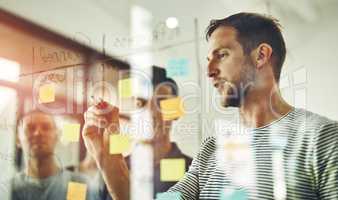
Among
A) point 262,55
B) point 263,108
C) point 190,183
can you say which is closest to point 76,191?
point 190,183

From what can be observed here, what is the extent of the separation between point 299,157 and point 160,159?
634 mm

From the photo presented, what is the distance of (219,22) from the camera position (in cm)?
189

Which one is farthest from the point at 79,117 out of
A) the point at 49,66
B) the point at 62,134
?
the point at 49,66

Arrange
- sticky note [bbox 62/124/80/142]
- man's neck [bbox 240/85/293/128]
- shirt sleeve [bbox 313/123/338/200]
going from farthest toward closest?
1. sticky note [bbox 62/124/80/142]
2. man's neck [bbox 240/85/293/128]
3. shirt sleeve [bbox 313/123/338/200]

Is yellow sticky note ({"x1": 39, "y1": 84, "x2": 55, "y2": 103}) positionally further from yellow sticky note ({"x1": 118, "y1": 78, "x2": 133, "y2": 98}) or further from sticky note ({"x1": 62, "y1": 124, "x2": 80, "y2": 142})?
yellow sticky note ({"x1": 118, "y1": 78, "x2": 133, "y2": 98})

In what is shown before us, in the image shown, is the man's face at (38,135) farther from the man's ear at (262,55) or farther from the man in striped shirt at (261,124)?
the man's ear at (262,55)

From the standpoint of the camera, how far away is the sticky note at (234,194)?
1.75 m

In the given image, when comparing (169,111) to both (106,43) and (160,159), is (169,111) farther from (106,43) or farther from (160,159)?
(106,43)

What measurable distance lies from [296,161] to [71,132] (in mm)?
1165

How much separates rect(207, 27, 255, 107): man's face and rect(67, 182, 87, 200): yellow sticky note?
87cm

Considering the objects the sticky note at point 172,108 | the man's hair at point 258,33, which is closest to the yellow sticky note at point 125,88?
the sticky note at point 172,108

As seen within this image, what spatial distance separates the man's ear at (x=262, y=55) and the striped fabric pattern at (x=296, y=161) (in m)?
0.24

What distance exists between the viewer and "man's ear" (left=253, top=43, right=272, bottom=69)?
5.82 feet

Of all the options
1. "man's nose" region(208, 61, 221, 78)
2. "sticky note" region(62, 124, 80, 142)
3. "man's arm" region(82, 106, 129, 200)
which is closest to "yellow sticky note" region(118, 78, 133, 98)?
"man's arm" region(82, 106, 129, 200)
